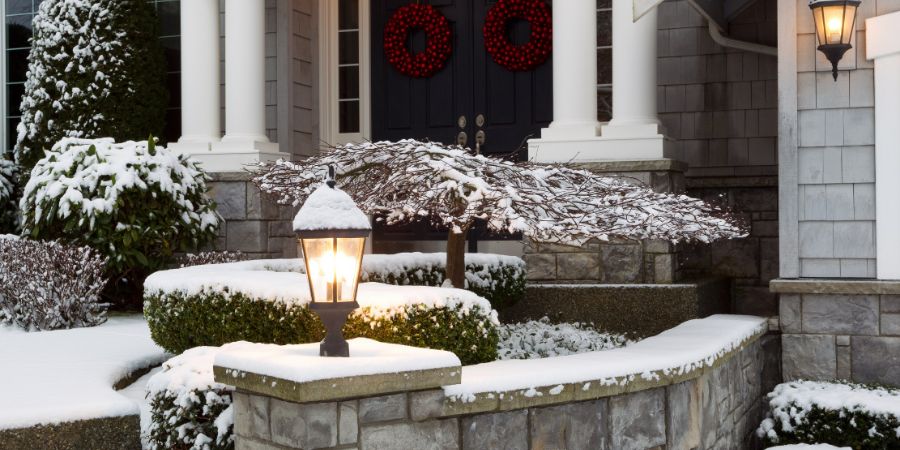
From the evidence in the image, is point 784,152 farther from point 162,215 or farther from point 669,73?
point 162,215

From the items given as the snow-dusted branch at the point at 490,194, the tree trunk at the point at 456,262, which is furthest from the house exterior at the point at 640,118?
the tree trunk at the point at 456,262

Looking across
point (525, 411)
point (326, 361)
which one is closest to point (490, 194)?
point (525, 411)

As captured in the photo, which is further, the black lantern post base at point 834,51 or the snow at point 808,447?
the black lantern post base at point 834,51

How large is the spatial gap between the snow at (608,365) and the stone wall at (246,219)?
15.2 ft

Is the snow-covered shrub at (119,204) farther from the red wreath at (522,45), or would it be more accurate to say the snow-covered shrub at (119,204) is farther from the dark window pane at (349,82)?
the red wreath at (522,45)

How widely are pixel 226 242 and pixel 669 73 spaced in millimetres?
4322

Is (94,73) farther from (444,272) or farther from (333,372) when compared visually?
(333,372)

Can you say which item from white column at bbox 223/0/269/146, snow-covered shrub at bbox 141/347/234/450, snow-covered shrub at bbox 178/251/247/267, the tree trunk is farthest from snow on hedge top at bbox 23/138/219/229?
snow-covered shrub at bbox 141/347/234/450

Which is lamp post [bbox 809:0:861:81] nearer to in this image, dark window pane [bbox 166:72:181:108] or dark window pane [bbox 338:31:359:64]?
dark window pane [bbox 338:31:359:64]

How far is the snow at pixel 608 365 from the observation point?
4.27 m

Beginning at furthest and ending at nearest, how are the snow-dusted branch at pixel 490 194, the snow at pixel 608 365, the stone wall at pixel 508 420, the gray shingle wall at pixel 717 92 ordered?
the gray shingle wall at pixel 717 92, the snow-dusted branch at pixel 490 194, the snow at pixel 608 365, the stone wall at pixel 508 420

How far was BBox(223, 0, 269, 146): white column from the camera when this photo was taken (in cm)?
990

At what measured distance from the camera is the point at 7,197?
11055 mm

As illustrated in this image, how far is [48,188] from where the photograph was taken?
864cm
